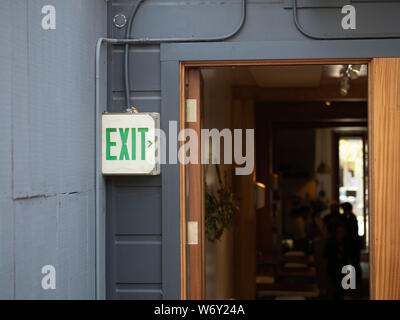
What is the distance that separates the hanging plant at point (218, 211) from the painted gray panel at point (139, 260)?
173 cm

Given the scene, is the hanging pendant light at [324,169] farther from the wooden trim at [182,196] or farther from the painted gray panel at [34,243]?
the painted gray panel at [34,243]

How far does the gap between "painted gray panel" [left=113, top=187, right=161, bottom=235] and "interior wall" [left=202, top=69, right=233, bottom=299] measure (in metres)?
1.48

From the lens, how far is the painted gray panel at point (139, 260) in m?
3.17

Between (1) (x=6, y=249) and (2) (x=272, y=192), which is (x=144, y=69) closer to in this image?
(1) (x=6, y=249)

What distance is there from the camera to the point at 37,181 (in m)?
2.28

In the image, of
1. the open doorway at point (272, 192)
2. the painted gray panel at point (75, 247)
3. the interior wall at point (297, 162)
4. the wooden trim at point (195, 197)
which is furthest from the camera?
the interior wall at point (297, 162)

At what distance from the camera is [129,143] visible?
10.0 ft

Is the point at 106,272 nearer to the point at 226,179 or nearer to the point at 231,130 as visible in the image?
the point at 226,179

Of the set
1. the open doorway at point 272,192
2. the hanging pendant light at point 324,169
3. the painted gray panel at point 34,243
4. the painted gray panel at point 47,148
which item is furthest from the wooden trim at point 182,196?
the hanging pendant light at point 324,169

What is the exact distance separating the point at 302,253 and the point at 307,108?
231cm

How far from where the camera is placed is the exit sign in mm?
3037

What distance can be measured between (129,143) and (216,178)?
2733 millimetres

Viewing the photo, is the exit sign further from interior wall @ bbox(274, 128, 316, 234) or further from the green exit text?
interior wall @ bbox(274, 128, 316, 234)
